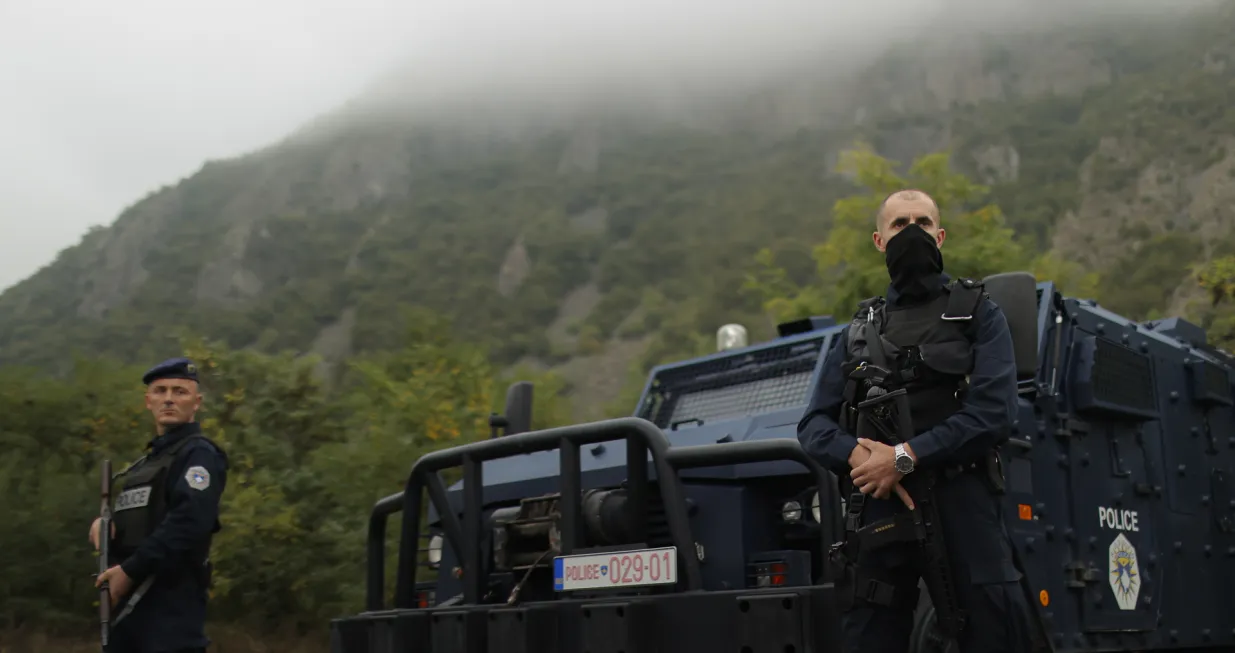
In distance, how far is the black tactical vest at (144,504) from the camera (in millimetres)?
5086

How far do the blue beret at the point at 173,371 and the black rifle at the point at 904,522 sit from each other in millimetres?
2834

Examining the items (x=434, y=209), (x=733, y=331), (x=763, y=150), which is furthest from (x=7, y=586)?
(x=763, y=150)

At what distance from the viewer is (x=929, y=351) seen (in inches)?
140

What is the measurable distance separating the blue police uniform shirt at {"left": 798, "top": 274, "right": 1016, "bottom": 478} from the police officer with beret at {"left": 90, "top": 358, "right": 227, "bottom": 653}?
7.93ft

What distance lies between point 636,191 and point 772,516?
9564 centimetres

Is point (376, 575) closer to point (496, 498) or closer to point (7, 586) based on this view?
point (496, 498)

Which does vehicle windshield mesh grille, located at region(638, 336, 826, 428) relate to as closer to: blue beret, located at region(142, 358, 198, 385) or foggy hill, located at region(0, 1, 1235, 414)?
blue beret, located at region(142, 358, 198, 385)

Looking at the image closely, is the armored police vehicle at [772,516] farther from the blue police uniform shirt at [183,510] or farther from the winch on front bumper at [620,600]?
the blue police uniform shirt at [183,510]

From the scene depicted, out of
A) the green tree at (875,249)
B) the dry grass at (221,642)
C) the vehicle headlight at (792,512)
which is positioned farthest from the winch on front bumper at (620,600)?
the green tree at (875,249)

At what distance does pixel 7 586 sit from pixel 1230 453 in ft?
26.8

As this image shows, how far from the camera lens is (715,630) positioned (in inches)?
172

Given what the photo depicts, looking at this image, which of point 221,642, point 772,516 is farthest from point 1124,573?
point 221,642

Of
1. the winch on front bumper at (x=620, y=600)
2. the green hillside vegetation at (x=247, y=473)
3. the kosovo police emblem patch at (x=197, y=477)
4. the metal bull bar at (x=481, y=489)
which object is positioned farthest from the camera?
the green hillside vegetation at (x=247, y=473)

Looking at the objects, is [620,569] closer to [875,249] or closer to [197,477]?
[197,477]
